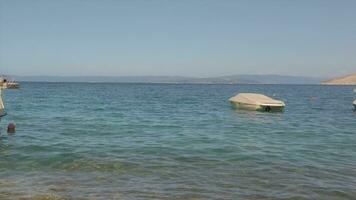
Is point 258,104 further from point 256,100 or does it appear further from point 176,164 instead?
point 176,164

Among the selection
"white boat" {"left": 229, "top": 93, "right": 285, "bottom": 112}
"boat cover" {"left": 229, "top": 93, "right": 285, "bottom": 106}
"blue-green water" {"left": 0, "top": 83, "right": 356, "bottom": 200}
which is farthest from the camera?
"boat cover" {"left": 229, "top": 93, "right": 285, "bottom": 106}

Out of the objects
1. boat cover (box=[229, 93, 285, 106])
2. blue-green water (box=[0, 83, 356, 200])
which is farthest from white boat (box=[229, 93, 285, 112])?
blue-green water (box=[0, 83, 356, 200])

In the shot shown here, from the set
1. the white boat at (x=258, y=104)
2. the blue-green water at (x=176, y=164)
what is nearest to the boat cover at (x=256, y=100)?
the white boat at (x=258, y=104)

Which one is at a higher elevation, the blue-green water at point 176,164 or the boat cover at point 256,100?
the boat cover at point 256,100

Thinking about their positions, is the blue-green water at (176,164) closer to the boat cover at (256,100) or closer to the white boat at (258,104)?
the white boat at (258,104)

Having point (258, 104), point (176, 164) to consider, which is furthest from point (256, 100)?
point (176, 164)

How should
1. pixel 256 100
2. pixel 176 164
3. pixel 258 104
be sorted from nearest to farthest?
pixel 176 164, pixel 258 104, pixel 256 100

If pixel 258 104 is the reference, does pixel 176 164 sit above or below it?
below

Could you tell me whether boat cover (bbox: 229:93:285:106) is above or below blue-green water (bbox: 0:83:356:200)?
above

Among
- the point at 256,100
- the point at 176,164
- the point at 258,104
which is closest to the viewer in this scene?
the point at 176,164

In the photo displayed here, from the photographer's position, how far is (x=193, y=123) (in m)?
39.3

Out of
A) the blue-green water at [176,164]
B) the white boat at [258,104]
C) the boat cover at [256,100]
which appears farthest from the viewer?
the boat cover at [256,100]

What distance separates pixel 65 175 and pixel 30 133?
1402 centimetres

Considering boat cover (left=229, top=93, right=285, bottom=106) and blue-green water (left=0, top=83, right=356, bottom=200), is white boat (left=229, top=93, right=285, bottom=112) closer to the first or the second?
boat cover (left=229, top=93, right=285, bottom=106)
